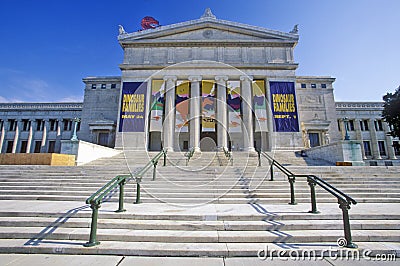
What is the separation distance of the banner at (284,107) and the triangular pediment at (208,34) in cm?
720

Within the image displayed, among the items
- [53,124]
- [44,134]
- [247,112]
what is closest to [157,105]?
[247,112]

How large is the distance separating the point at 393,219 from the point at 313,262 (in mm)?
3231

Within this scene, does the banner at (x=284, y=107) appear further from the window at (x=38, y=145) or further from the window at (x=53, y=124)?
the window at (x=38, y=145)

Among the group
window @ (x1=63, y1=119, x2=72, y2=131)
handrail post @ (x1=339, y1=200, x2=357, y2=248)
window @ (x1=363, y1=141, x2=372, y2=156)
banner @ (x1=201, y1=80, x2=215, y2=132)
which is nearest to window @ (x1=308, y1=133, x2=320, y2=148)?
banner @ (x1=201, y1=80, x2=215, y2=132)

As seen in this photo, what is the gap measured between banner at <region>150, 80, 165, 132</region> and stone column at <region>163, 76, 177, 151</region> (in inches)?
23.7

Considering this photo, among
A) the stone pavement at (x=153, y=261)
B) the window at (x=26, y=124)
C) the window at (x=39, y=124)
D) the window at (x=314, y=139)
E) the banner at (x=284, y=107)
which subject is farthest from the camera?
the window at (x=26, y=124)

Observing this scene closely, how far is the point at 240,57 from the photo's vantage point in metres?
26.8

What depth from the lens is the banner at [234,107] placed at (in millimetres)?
23406

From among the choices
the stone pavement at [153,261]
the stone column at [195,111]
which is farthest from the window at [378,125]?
the stone pavement at [153,261]

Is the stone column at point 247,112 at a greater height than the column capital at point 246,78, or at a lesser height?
lesser

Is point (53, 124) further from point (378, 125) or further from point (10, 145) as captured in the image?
point (378, 125)

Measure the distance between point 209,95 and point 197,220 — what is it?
21346 mm

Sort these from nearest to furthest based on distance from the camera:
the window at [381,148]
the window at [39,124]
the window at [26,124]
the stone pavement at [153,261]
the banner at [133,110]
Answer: the stone pavement at [153,261] → the banner at [133,110] → the window at [381,148] → the window at [39,124] → the window at [26,124]

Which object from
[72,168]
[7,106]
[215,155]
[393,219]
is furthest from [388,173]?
[7,106]
